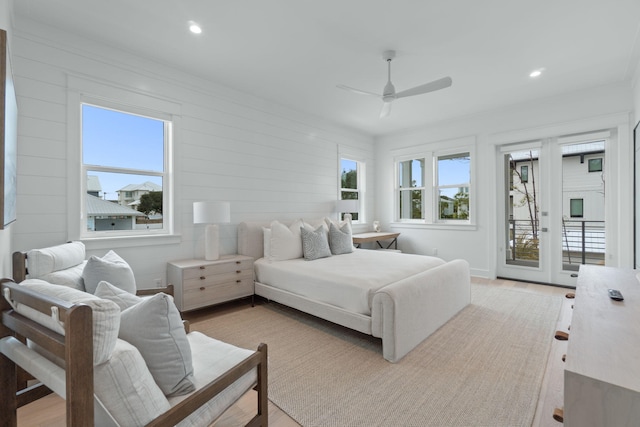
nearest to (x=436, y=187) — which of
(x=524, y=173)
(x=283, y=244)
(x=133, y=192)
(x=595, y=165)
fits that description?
(x=524, y=173)

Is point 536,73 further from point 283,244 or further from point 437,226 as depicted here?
point 283,244

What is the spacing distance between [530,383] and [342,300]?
150cm

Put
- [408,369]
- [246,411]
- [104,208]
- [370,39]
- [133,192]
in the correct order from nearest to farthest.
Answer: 1. [246,411]
2. [408,369]
3. [370,39]
4. [104,208]
5. [133,192]

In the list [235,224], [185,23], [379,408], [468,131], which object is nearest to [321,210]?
[235,224]

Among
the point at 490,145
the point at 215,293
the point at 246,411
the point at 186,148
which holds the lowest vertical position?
the point at 246,411

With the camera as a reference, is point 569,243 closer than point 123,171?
No

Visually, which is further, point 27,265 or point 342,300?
point 342,300

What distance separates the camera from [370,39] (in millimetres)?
2934

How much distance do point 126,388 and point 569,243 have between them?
5708 millimetres

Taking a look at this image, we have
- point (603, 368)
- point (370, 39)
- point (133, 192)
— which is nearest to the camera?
point (603, 368)

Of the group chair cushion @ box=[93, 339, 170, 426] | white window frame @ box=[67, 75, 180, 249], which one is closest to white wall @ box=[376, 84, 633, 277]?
white window frame @ box=[67, 75, 180, 249]

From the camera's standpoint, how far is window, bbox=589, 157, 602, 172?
4272mm

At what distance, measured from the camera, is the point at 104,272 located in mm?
1881

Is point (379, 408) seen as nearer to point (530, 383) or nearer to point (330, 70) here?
point (530, 383)
